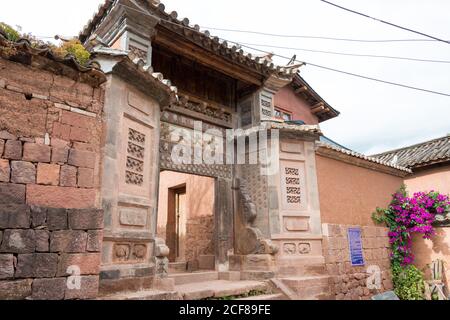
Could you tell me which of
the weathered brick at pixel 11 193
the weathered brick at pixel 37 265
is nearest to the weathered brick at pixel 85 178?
the weathered brick at pixel 11 193

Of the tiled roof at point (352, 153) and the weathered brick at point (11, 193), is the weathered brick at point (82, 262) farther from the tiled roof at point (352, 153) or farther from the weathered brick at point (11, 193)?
the tiled roof at point (352, 153)

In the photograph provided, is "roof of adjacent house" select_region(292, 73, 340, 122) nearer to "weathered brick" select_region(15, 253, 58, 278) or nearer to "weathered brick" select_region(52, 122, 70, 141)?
"weathered brick" select_region(52, 122, 70, 141)

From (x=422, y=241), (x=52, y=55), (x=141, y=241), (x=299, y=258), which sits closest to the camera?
(x=52, y=55)

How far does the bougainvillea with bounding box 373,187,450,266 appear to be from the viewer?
9359 millimetres

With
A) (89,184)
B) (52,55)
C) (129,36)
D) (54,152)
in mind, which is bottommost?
(89,184)

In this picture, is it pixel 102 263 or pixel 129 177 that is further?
pixel 129 177

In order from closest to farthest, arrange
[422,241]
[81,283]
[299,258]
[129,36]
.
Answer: [81,283] < [129,36] < [299,258] < [422,241]

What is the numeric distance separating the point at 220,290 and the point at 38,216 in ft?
11.2

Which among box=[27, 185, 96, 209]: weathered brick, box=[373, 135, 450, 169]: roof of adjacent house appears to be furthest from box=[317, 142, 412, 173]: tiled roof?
box=[27, 185, 96, 209]: weathered brick

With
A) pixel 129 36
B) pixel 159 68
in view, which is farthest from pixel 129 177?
pixel 159 68

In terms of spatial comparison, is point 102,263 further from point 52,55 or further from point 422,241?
point 422,241

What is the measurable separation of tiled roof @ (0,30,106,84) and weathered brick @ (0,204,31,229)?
6.43ft

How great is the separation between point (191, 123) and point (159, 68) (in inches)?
57.8

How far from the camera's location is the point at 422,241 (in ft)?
32.0
